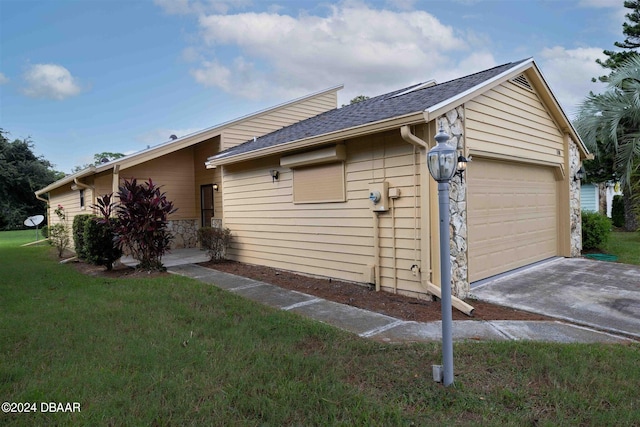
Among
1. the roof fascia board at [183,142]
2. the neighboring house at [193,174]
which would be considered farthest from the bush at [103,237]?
the neighboring house at [193,174]

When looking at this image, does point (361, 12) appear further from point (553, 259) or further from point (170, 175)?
point (553, 259)

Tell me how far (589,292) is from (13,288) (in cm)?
942

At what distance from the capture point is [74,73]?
12.9m

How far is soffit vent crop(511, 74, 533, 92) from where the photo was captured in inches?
266

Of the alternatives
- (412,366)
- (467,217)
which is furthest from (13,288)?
(467,217)

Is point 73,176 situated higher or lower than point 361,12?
lower

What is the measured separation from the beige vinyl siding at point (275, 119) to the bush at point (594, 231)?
9.13 m

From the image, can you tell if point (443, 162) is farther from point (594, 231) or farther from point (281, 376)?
point (594, 231)

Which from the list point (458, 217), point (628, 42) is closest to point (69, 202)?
point (458, 217)

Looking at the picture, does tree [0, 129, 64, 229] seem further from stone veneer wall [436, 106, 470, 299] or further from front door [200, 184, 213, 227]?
stone veneer wall [436, 106, 470, 299]

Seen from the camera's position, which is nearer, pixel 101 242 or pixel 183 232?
pixel 101 242

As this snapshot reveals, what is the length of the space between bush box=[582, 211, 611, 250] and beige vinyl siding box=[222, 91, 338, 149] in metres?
9.13

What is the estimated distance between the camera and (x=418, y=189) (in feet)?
16.8

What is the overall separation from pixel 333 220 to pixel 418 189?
187 cm
